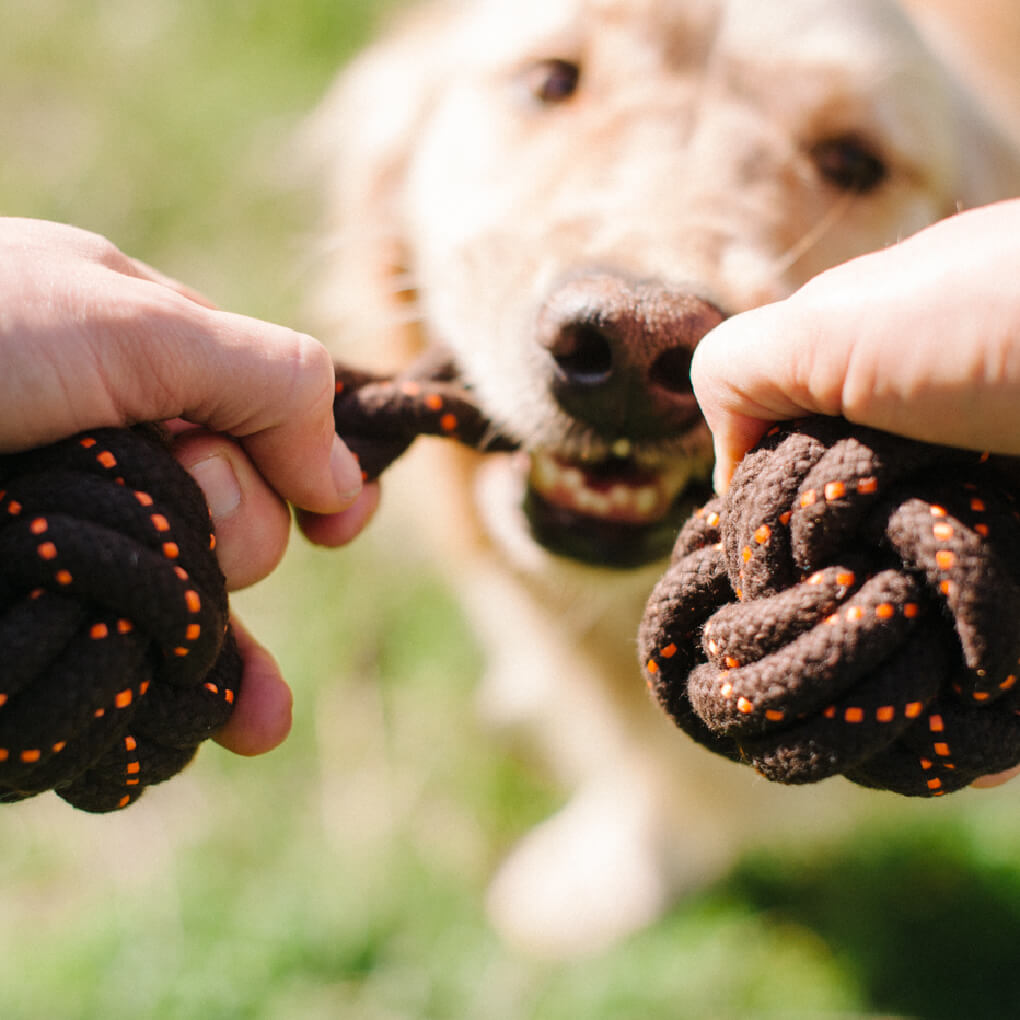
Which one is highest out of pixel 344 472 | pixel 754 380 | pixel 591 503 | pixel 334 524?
pixel 754 380

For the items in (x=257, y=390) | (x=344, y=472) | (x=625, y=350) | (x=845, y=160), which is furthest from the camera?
(x=845, y=160)

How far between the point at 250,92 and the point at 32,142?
103 centimetres

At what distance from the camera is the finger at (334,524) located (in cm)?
139

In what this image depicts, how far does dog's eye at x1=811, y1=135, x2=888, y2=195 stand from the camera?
1.97 meters

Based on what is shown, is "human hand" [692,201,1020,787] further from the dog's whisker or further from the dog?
the dog's whisker

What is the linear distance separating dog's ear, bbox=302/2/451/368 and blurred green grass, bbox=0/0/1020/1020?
1015 millimetres

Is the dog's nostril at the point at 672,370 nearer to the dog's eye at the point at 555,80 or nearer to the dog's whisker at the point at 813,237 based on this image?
the dog's whisker at the point at 813,237

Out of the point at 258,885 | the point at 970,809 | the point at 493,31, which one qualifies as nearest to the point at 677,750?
the point at 970,809

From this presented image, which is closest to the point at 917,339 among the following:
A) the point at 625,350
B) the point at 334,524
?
the point at 625,350

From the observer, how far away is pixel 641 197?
1797mm

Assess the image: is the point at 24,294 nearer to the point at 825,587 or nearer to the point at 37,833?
the point at 825,587

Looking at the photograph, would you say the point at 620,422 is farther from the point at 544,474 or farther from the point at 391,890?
the point at 391,890

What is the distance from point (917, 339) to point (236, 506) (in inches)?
30.7

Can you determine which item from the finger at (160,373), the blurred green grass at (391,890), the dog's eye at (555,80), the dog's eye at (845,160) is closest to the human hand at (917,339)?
the finger at (160,373)
